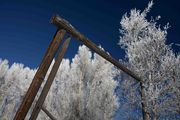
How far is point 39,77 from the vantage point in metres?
3.88

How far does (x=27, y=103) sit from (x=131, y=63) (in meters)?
9.70

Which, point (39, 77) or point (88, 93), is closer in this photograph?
point (39, 77)

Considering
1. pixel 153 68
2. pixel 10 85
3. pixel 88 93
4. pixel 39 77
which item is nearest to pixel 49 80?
pixel 39 77

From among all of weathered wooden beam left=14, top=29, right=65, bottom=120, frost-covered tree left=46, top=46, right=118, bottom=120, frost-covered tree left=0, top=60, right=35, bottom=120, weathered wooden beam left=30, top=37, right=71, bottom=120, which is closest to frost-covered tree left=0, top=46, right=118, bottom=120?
frost-covered tree left=46, top=46, right=118, bottom=120

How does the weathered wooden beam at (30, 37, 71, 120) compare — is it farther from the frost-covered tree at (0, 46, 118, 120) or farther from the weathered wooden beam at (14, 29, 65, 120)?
the frost-covered tree at (0, 46, 118, 120)

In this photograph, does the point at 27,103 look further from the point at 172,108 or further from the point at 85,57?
the point at 85,57

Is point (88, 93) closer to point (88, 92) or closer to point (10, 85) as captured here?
point (88, 92)

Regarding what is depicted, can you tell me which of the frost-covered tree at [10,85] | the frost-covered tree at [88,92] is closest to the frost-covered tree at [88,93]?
the frost-covered tree at [88,92]

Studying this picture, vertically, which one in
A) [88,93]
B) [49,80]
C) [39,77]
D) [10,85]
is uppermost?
[10,85]

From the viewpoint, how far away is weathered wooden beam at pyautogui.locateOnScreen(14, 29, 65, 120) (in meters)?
3.69

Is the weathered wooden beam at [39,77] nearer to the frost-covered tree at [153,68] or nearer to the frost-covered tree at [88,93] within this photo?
the frost-covered tree at [153,68]

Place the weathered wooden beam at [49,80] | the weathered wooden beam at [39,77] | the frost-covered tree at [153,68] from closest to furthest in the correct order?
the weathered wooden beam at [39,77], the weathered wooden beam at [49,80], the frost-covered tree at [153,68]

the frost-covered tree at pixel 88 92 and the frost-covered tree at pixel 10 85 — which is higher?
the frost-covered tree at pixel 10 85

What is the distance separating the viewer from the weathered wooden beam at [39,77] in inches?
145
